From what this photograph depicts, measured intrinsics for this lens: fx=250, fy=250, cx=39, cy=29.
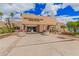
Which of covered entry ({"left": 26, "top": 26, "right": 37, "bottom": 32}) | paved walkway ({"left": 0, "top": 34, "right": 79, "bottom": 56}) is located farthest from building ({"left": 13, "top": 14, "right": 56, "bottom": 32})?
paved walkway ({"left": 0, "top": 34, "right": 79, "bottom": 56})

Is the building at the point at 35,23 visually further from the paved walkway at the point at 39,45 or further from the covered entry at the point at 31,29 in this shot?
the paved walkway at the point at 39,45

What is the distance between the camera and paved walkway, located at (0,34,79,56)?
3.41m

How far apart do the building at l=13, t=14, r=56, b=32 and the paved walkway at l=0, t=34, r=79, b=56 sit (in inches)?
4.6

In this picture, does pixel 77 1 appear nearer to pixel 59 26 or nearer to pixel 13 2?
pixel 59 26

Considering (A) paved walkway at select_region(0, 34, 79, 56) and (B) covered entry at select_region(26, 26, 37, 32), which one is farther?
(B) covered entry at select_region(26, 26, 37, 32)

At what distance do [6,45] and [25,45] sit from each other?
265 mm

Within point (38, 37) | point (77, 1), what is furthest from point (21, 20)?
point (77, 1)

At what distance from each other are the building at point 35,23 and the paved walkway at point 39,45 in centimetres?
12

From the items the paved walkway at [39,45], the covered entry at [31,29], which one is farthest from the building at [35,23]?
the paved walkway at [39,45]

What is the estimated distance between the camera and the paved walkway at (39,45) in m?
3.41

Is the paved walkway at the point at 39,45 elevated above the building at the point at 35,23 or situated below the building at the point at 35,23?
below

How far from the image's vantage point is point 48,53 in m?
3.42

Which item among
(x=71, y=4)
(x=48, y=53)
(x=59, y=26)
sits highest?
(x=71, y=4)

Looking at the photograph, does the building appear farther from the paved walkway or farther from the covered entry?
the paved walkway
